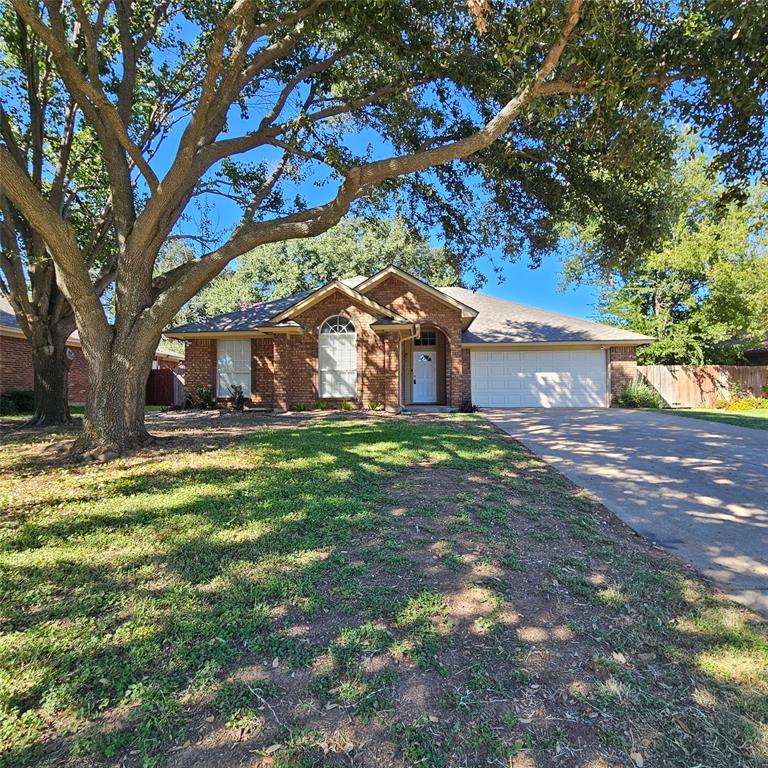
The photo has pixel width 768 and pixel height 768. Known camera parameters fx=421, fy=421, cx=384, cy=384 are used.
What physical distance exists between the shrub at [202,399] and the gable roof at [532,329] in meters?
9.65

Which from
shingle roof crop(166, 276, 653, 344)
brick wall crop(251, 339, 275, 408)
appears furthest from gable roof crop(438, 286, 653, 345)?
brick wall crop(251, 339, 275, 408)

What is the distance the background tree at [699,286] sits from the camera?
1919cm

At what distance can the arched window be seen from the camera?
552 inches

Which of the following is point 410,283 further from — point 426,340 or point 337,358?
point 337,358

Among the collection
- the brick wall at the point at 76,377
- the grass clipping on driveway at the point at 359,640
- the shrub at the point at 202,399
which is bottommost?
the grass clipping on driveway at the point at 359,640

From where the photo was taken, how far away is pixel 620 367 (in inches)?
646

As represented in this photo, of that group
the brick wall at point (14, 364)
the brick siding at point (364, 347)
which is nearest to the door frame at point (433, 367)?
the brick siding at point (364, 347)

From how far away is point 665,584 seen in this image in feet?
10.0

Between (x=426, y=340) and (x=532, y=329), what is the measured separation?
4.25m

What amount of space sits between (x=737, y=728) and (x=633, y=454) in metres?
5.88

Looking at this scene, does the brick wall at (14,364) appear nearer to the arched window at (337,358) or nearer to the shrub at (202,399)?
the shrub at (202,399)

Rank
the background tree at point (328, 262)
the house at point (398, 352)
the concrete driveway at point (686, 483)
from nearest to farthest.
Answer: the concrete driveway at point (686, 483) < the house at point (398, 352) < the background tree at point (328, 262)

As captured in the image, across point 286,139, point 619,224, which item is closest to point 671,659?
point 619,224

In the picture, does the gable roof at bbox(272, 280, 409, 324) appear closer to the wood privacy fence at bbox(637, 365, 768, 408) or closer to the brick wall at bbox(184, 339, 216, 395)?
the brick wall at bbox(184, 339, 216, 395)
